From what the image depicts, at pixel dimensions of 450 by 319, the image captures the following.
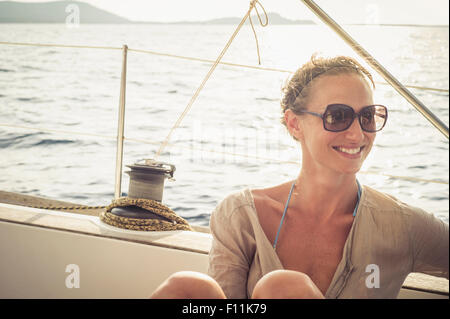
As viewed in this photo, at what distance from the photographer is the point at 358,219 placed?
1.32m

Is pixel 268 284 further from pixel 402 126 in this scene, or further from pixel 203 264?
pixel 402 126

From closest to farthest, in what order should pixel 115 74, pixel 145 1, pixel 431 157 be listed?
pixel 431 157, pixel 115 74, pixel 145 1

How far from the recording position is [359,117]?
1246mm

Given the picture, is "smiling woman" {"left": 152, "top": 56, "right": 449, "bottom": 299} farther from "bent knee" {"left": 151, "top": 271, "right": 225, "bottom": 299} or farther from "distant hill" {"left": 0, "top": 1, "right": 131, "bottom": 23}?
"distant hill" {"left": 0, "top": 1, "right": 131, "bottom": 23}

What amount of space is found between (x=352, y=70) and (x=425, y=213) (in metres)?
0.40

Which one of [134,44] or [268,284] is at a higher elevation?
[134,44]

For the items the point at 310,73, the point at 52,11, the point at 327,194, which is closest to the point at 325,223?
the point at 327,194

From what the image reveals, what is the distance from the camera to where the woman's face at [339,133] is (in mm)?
1261

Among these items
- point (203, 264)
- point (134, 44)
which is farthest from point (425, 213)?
point (134, 44)

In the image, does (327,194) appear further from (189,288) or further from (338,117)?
(189,288)

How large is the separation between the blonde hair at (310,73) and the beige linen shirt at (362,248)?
0.93ft

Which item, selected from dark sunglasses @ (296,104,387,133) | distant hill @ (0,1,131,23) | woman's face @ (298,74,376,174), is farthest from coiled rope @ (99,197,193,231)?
distant hill @ (0,1,131,23)

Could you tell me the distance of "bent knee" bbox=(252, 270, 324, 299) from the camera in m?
1.11

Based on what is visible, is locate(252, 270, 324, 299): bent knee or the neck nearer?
locate(252, 270, 324, 299): bent knee
